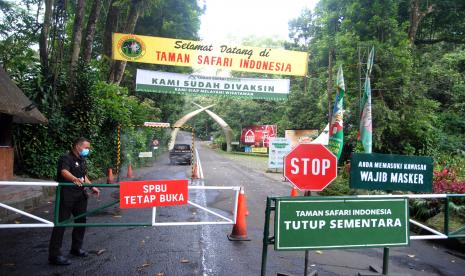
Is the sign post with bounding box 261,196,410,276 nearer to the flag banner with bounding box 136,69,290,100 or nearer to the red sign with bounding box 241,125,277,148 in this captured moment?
the flag banner with bounding box 136,69,290,100

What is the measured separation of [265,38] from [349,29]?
47.1 meters

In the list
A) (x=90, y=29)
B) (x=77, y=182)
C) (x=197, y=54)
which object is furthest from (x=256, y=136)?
(x=77, y=182)

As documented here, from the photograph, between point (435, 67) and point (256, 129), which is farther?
point (256, 129)

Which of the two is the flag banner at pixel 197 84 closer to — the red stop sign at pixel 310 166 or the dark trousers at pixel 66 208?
the dark trousers at pixel 66 208

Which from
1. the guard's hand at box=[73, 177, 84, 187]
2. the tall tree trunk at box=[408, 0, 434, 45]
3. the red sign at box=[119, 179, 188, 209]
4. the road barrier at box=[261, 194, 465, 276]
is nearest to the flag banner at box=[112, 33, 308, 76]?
the red sign at box=[119, 179, 188, 209]

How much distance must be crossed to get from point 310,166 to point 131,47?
31.1ft

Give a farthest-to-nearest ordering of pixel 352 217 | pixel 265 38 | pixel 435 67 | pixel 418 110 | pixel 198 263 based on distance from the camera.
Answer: pixel 265 38, pixel 435 67, pixel 418 110, pixel 198 263, pixel 352 217

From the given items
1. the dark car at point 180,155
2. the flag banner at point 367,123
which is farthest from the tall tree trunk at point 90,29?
the dark car at point 180,155

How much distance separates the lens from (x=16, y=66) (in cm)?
1373

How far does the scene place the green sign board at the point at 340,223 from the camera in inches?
196

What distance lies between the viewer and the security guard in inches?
220

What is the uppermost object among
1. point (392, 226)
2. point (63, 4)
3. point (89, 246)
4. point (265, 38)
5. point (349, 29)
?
point (265, 38)

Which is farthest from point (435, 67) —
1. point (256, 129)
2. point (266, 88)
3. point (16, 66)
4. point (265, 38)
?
point (265, 38)

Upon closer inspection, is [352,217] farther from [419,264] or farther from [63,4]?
[63,4]
